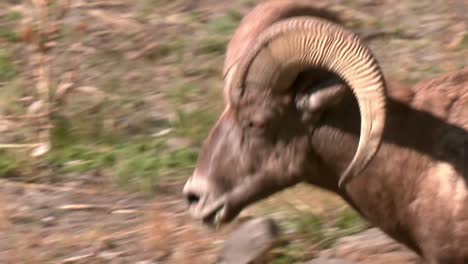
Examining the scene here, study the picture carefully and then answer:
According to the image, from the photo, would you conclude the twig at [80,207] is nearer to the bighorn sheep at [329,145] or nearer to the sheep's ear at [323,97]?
the bighorn sheep at [329,145]

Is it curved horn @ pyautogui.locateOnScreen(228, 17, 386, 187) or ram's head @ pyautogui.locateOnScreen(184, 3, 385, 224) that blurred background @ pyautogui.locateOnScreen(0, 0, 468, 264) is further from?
curved horn @ pyautogui.locateOnScreen(228, 17, 386, 187)

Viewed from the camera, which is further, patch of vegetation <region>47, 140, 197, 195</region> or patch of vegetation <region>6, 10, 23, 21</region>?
patch of vegetation <region>6, 10, 23, 21</region>

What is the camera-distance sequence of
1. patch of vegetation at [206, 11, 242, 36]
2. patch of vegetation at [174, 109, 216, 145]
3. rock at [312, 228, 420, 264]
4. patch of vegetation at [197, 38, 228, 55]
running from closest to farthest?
rock at [312, 228, 420, 264]
patch of vegetation at [174, 109, 216, 145]
patch of vegetation at [197, 38, 228, 55]
patch of vegetation at [206, 11, 242, 36]

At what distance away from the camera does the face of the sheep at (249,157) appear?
4828 millimetres

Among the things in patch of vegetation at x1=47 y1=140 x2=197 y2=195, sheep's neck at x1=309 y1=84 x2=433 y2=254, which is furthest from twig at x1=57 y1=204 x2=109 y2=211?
sheep's neck at x1=309 y1=84 x2=433 y2=254

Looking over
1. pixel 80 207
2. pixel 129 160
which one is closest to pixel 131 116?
pixel 129 160

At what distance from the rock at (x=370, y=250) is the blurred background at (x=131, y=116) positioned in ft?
0.31

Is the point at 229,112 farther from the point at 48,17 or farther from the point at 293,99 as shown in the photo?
the point at 48,17

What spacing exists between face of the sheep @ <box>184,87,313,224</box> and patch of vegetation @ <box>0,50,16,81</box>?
388cm

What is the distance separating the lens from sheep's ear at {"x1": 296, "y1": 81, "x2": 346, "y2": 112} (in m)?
4.70

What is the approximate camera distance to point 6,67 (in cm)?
871

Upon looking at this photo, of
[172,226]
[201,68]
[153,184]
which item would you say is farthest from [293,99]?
[201,68]

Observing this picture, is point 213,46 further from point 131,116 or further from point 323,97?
point 323,97

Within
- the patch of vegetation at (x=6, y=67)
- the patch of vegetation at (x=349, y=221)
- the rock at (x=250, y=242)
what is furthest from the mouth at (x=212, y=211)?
the patch of vegetation at (x=6, y=67)
